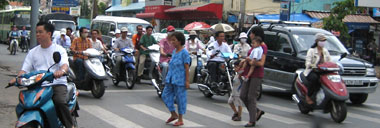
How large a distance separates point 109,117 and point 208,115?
1.90 metres

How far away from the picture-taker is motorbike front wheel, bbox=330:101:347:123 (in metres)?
9.43

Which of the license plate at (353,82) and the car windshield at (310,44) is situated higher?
the car windshield at (310,44)

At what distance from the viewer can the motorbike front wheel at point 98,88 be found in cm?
1157

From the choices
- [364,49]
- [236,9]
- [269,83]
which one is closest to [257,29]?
[269,83]

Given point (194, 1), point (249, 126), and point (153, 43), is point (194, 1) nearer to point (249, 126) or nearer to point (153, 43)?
point (153, 43)

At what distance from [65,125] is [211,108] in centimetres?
511

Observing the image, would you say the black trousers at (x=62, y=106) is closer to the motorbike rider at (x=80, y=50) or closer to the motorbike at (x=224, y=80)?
the motorbike rider at (x=80, y=50)

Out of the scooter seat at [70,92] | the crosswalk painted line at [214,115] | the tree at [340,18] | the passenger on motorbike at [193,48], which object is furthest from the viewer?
the tree at [340,18]

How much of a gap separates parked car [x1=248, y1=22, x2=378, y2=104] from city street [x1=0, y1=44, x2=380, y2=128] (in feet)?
1.48

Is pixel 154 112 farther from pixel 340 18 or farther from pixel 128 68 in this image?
pixel 340 18

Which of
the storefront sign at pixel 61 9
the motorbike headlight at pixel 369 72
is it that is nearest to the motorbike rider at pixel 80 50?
the motorbike headlight at pixel 369 72

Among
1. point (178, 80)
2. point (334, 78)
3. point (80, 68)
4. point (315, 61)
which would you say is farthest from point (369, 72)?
point (80, 68)

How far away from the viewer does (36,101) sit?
5695mm

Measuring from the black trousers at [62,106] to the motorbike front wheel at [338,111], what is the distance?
5.23m
